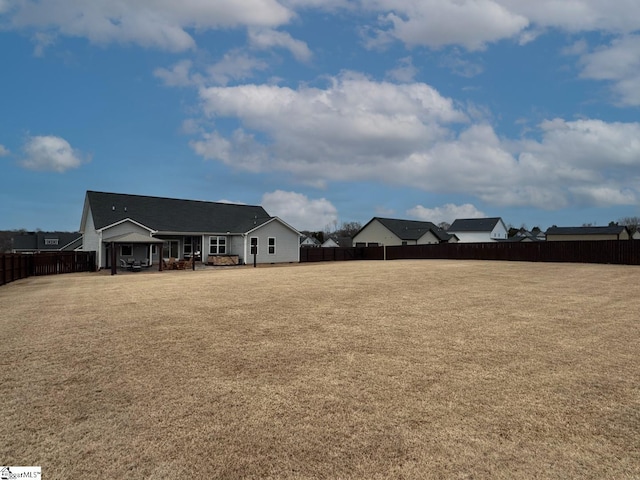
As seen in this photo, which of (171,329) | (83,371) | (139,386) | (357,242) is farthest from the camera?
(357,242)

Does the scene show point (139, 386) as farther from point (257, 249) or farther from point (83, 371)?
point (257, 249)

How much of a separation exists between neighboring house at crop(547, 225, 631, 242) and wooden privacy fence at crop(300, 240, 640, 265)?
78.3 feet

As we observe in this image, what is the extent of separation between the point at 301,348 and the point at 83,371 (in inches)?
125

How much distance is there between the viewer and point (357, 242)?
5862 centimetres

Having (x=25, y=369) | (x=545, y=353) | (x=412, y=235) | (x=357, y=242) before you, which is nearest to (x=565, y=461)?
(x=545, y=353)

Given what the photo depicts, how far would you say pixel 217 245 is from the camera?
3388 centimetres

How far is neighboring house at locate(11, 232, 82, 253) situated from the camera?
206 ft

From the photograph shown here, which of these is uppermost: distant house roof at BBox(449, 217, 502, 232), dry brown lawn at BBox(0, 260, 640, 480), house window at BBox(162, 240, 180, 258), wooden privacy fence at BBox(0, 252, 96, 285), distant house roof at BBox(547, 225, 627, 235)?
distant house roof at BBox(449, 217, 502, 232)

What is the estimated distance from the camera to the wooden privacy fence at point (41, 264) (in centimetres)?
1858

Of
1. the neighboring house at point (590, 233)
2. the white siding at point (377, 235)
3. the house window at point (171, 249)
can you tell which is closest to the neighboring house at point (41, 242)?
the house window at point (171, 249)

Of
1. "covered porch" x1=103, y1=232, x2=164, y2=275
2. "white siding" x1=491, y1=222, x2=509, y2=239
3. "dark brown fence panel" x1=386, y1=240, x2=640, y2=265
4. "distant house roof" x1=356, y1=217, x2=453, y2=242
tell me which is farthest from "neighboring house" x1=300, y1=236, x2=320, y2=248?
"covered porch" x1=103, y1=232, x2=164, y2=275

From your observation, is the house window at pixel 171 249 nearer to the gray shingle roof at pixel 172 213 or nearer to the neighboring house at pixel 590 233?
the gray shingle roof at pixel 172 213

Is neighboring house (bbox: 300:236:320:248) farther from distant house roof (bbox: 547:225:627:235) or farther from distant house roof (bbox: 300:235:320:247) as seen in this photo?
distant house roof (bbox: 547:225:627:235)

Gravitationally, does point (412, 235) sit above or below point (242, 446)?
above
